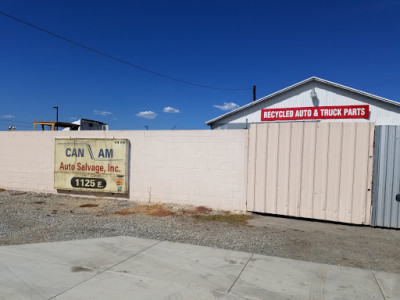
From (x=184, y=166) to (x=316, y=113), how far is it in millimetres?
13191

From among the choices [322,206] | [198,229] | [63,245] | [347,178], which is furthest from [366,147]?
[63,245]

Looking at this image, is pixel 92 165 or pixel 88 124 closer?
pixel 92 165

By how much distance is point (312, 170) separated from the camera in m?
7.42

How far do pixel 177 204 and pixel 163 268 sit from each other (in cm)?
472

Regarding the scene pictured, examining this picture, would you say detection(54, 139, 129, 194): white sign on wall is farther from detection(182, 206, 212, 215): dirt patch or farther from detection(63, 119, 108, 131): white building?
detection(63, 119, 108, 131): white building

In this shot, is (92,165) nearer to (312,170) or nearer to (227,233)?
(227,233)

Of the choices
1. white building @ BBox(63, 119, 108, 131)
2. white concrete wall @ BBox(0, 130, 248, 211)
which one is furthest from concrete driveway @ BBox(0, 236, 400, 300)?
white building @ BBox(63, 119, 108, 131)

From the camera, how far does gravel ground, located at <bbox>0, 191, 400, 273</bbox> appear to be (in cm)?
529

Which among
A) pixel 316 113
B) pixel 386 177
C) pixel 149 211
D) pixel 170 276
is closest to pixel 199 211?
pixel 149 211

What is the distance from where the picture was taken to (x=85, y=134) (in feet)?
34.7

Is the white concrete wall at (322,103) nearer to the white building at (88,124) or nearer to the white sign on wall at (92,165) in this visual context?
the white building at (88,124)

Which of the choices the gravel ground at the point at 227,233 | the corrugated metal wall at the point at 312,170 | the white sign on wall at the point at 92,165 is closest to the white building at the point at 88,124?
the white sign on wall at the point at 92,165

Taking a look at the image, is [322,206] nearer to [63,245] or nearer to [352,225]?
[352,225]

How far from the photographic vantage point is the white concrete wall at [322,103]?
1762 centimetres
